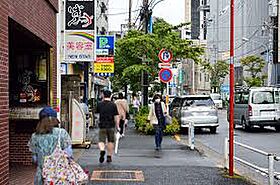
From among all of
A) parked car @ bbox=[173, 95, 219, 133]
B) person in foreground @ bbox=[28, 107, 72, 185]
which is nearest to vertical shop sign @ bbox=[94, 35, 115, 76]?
parked car @ bbox=[173, 95, 219, 133]

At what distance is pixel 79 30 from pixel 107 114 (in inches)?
104

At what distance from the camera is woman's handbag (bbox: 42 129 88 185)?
21.5 ft

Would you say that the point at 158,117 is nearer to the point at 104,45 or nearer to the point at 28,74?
the point at 28,74

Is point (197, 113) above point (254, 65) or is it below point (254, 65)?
below

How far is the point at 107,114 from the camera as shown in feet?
43.3

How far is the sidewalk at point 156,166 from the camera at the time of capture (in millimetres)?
10375

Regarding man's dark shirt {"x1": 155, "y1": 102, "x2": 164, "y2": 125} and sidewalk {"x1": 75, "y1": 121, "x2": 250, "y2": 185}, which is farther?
man's dark shirt {"x1": 155, "y1": 102, "x2": 164, "y2": 125}

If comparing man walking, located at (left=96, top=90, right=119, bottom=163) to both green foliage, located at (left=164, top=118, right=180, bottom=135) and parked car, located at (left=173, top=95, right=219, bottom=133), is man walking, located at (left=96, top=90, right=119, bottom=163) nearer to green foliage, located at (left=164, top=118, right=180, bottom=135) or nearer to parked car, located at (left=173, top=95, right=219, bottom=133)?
green foliage, located at (left=164, top=118, right=180, bottom=135)

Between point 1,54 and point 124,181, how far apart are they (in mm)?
3911

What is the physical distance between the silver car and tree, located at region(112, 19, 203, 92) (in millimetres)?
2781

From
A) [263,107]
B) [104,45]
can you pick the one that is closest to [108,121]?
[104,45]

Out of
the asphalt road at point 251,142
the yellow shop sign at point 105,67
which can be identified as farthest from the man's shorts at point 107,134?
the yellow shop sign at point 105,67

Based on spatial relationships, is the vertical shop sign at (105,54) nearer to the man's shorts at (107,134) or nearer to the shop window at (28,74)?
the man's shorts at (107,134)

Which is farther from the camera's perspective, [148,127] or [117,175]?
[148,127]
